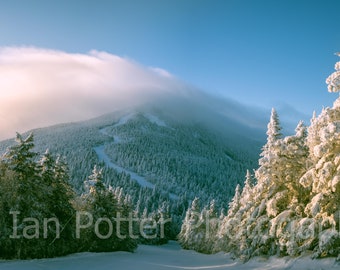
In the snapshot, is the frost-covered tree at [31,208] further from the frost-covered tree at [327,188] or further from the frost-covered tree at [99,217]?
the frost-covered tree at [327,188]

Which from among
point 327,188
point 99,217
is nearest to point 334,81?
point 327,188

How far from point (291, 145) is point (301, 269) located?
9.64 metres

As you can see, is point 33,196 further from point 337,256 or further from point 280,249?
point 337,256

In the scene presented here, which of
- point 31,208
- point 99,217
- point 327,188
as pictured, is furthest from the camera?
point 99,217

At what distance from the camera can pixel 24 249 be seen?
30250mm

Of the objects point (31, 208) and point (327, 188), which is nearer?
point (327, 188)

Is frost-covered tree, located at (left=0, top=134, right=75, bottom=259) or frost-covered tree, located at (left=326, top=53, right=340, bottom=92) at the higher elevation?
frost-covered tree, located at (left=326, top=53, right=340, bottom=92)

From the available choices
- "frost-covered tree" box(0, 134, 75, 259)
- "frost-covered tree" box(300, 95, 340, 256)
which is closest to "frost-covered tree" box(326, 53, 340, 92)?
"frost-covered tree" box(300, 95, 340, 256)

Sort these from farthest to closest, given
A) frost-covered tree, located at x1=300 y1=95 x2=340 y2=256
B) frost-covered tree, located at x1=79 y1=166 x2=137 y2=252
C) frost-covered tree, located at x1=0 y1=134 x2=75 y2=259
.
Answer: frost-covered tree, located at x1=79 y1=166 x2=137 y2=252, frost-covered tree, located at x1=0 y1=134 x2=75 y2=259, frost-covered tree, located at x1=300 y1=95 x2=340 y2=256

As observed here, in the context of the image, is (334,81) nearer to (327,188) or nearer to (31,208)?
(327,188)

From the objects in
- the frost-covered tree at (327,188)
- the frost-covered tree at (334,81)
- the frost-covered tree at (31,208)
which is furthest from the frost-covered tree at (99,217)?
the frost-covered tree at (334,81)

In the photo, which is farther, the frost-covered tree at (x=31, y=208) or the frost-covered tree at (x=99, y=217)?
the frost-covered tree at (x=99, y=217)

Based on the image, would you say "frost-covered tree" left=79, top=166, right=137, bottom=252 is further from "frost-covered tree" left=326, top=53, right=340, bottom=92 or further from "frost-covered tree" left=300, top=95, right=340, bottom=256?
"frost-covered tree" left=326, top=53, right=340, bottom=92

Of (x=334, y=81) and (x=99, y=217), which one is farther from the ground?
(x=334, y=81)
